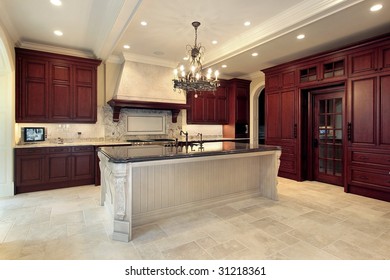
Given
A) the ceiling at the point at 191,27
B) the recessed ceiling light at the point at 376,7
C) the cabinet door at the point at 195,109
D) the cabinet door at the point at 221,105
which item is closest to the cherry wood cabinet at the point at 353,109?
the ceiling at the point at 191,27

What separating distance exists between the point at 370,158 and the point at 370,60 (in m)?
1.76

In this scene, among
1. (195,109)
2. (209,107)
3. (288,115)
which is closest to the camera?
(288,115)

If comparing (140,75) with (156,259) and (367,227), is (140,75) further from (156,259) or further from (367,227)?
(367,227)

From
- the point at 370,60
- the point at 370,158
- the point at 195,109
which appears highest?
the point at 370,60

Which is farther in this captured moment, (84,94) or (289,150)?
(289,150)

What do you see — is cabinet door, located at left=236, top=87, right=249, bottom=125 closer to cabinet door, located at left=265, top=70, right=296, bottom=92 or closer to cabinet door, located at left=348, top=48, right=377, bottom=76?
cabinet door, located at left=265, top=70, right=296, bottom=92

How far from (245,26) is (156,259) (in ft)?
12.9

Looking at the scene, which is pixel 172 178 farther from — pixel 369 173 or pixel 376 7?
pixel 376 7

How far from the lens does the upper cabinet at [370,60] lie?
12.4 feet

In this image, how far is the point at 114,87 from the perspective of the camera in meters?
5.59

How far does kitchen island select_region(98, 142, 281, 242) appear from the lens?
8.17 feet

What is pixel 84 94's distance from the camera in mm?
5145

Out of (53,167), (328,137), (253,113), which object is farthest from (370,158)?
(53,167)

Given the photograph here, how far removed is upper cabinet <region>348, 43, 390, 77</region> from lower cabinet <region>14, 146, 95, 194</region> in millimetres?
5587
